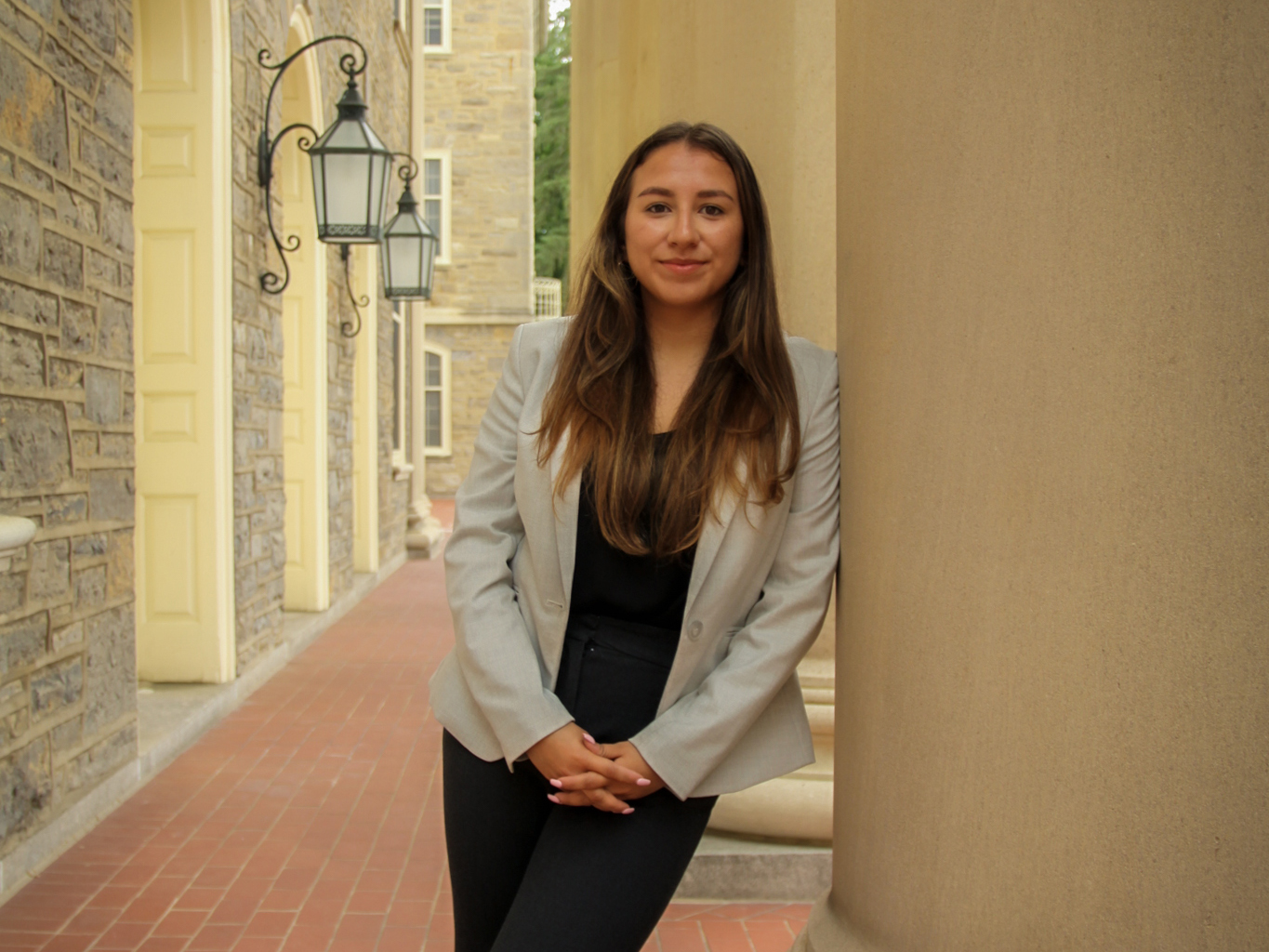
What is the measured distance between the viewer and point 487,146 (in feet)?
73.8

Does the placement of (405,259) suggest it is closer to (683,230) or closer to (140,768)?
(140,768)

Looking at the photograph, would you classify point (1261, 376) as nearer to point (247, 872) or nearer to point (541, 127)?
point (247, 872)

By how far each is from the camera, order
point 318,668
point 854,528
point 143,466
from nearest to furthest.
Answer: point 854,528
point 143,466
point 318,668

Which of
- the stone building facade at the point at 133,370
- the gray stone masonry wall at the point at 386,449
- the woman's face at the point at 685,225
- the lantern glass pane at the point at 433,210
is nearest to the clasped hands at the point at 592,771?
the woman's face at the point at 685,225

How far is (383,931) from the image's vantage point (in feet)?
11.2

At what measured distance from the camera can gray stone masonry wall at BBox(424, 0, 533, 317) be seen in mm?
22234

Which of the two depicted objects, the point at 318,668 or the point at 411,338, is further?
the point at 411,338

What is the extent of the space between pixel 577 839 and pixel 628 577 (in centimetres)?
41

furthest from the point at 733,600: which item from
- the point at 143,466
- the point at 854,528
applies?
the point at 143,466

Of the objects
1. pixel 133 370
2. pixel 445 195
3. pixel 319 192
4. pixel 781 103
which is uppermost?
pixel 445 195

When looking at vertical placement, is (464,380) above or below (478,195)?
below

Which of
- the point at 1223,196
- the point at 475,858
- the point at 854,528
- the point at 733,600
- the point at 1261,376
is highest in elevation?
the point at 1223,196

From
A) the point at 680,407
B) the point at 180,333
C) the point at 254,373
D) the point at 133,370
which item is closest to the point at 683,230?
the point at 680,407

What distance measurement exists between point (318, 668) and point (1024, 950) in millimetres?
6304
